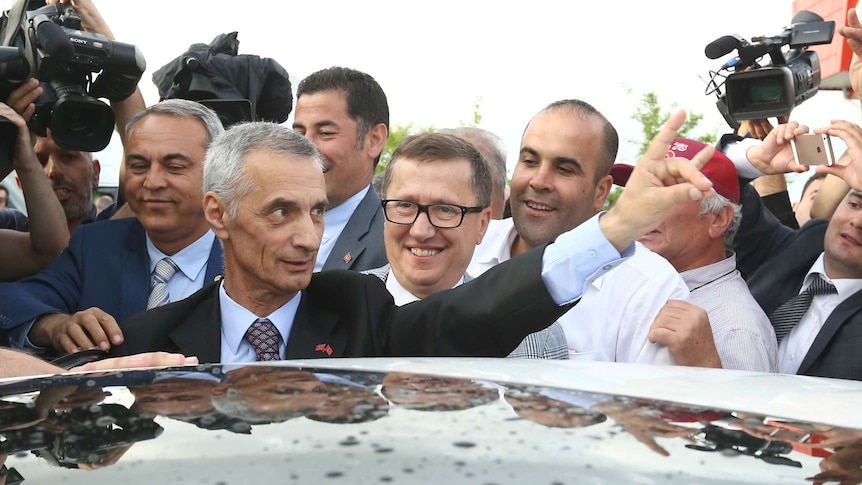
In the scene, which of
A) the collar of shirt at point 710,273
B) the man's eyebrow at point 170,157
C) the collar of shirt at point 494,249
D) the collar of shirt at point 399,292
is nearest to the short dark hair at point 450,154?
the collar of shirt at point 399,292

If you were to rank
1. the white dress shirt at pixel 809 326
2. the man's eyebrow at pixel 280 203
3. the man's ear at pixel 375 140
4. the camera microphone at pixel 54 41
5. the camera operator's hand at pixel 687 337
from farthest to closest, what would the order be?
1. the man's ear at pixel 375 140
2. the camera microphone at pixel 54 41
3. the white dress shirt at pixel 809 326
4. the camera operator's hand at pixel 687 337
5. the man's eyebrow at pixel 280 203

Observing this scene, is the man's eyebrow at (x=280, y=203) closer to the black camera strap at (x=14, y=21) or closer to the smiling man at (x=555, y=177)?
the smiling man at (x=555, y=177)

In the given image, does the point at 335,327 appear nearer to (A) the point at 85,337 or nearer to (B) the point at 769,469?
(A) the point at 85,337

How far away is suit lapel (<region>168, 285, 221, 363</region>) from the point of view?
2.51 m

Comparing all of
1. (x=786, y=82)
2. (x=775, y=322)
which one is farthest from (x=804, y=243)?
(x=786, y=82)

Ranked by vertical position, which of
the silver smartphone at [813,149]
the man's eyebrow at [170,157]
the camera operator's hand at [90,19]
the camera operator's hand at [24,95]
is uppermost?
the camera operator's hand at [90,19]

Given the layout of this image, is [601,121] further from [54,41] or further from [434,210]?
[54,41]

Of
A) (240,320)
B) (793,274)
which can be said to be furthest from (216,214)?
(793,274)

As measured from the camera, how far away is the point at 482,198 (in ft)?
10.4

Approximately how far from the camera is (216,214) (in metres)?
2.86

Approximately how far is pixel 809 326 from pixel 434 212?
1.35 meters

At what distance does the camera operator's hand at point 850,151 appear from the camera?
3193 millimetres

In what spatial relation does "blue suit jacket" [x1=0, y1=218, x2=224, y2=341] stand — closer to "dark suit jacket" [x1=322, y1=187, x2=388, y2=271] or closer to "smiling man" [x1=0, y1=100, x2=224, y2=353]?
"smiling man" [x1=0, y1=100, x2=224, y2=353]

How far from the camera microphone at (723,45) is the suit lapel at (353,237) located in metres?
1.55
